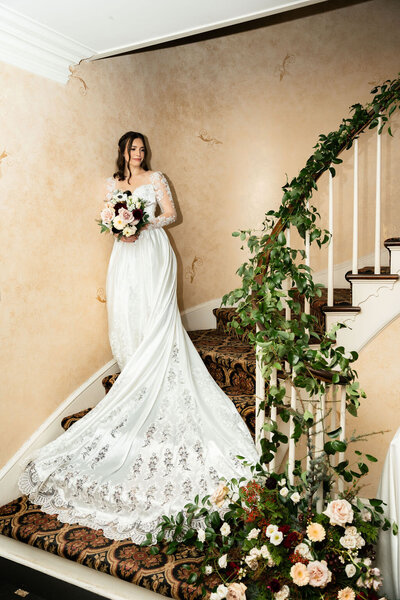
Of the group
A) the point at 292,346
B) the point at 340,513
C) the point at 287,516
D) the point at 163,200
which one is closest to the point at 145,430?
the point at 287,516

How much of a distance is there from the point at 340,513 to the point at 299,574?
0.26m

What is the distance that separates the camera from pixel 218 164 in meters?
4.50

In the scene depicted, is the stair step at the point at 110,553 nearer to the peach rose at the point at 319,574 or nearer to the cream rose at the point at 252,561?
the cream rose at the point at 252,561

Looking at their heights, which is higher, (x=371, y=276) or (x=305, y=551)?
(x=371, y=276)

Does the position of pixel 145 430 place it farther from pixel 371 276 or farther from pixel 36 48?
pixel 36 48

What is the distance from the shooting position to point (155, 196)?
12.0ft

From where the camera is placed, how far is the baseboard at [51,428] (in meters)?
2.85

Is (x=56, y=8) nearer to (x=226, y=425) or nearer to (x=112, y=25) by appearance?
(x=112, y=25)

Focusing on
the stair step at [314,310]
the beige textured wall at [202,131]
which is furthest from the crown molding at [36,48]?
the stair step at [314,310]

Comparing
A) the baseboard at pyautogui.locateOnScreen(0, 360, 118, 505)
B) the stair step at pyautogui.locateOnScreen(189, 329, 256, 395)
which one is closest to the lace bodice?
the stair step at pyautogui.locateOnScreen(189, 329, 256, 395)

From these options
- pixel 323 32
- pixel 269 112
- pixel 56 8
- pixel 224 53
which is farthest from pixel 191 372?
pixel 323 32

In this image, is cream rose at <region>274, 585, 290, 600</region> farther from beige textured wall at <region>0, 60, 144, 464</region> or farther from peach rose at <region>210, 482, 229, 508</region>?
beige textured wall at <region>0, 60, 144, 464</region>

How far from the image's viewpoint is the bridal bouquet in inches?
129

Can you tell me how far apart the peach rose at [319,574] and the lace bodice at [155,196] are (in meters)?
2.45
